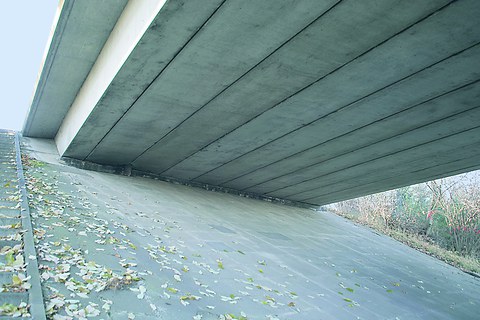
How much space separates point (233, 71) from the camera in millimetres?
6414

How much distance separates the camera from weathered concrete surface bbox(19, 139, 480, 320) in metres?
3.79

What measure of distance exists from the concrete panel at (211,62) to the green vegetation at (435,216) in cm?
1246

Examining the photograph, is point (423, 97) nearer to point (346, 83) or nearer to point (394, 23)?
point (346, 83)

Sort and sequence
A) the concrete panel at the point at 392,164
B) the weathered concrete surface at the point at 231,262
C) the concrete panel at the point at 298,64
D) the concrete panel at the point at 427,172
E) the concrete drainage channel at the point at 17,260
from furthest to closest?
1. the concrete panel at the point at 427,172
2. the concrete panel at the point at 392,164
3. the concrete panel at the point at 298,64
4. the weathered concrete surface at the point at 231,262
5. the concrete drainage channel at the point at 17,260

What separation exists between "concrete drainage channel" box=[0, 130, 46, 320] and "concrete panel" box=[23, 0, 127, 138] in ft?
11.2

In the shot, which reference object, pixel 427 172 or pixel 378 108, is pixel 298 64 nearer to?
pixel 378 108

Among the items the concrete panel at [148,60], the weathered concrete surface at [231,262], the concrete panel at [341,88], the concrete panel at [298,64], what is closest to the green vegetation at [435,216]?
the weathered concrete surface at [231,262]

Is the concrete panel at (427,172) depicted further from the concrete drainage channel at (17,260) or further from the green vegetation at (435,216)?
the concrete drainage channel at (17,260)

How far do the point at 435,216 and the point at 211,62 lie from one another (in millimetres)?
17897

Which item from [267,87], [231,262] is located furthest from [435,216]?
[231,262]

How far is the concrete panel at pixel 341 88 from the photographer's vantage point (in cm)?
518

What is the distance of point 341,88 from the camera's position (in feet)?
22.1

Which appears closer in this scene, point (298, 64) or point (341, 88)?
point (298, 64)

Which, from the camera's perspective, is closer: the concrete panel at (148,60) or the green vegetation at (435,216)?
the concrete panel at (148,60)
